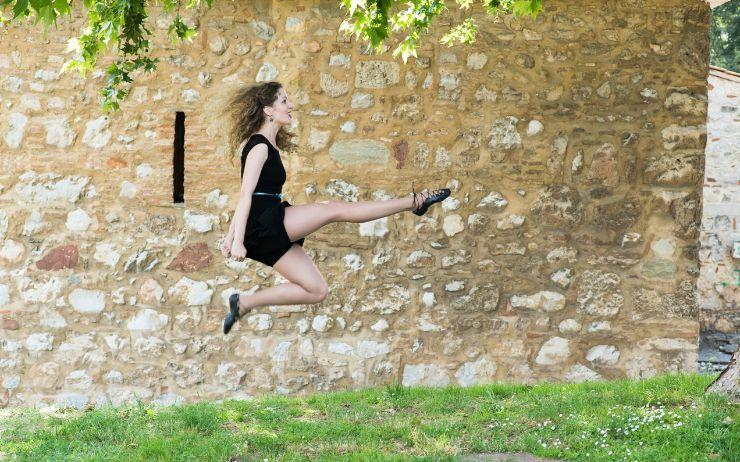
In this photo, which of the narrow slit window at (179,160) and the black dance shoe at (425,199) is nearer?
the black dance shoe at (425,199)

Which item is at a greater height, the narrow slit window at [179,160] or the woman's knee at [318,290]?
the narrow slit window at [179,160]

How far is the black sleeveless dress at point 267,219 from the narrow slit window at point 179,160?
7.59 ft

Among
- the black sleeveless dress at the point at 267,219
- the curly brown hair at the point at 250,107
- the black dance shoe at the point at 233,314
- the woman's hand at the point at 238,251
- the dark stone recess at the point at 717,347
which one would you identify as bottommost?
the dark stone recess at the point at 717,347

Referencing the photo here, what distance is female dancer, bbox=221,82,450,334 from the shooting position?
3.92m

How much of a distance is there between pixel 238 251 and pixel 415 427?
140cm

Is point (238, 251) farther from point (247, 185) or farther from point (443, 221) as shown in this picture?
point (443, 221)

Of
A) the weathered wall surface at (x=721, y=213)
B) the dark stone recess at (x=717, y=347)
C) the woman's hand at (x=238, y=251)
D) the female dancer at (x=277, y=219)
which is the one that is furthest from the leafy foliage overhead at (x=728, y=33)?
the woman's hand at (x=238, y=251)

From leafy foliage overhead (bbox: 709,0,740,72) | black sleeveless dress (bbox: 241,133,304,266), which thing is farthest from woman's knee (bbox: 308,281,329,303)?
leafy foliage overhead (bbox: 709,0,740,72)

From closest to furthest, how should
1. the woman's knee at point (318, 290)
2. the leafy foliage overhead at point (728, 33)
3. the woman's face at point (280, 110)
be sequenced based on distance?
the woman's knee at point (318, 290) < the woman's face at point (280, 110) < the leafy foliage overhead at point (728, 33)

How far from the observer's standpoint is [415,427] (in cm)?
430

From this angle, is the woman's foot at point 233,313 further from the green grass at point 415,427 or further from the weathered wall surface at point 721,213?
the weathered wall surface at point 721,213

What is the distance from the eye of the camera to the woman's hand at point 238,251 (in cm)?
380

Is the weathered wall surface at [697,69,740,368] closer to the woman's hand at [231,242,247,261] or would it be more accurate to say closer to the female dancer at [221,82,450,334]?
the female dancer at [221,82,450,334]

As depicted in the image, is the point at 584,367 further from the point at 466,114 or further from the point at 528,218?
the point at 466,114
